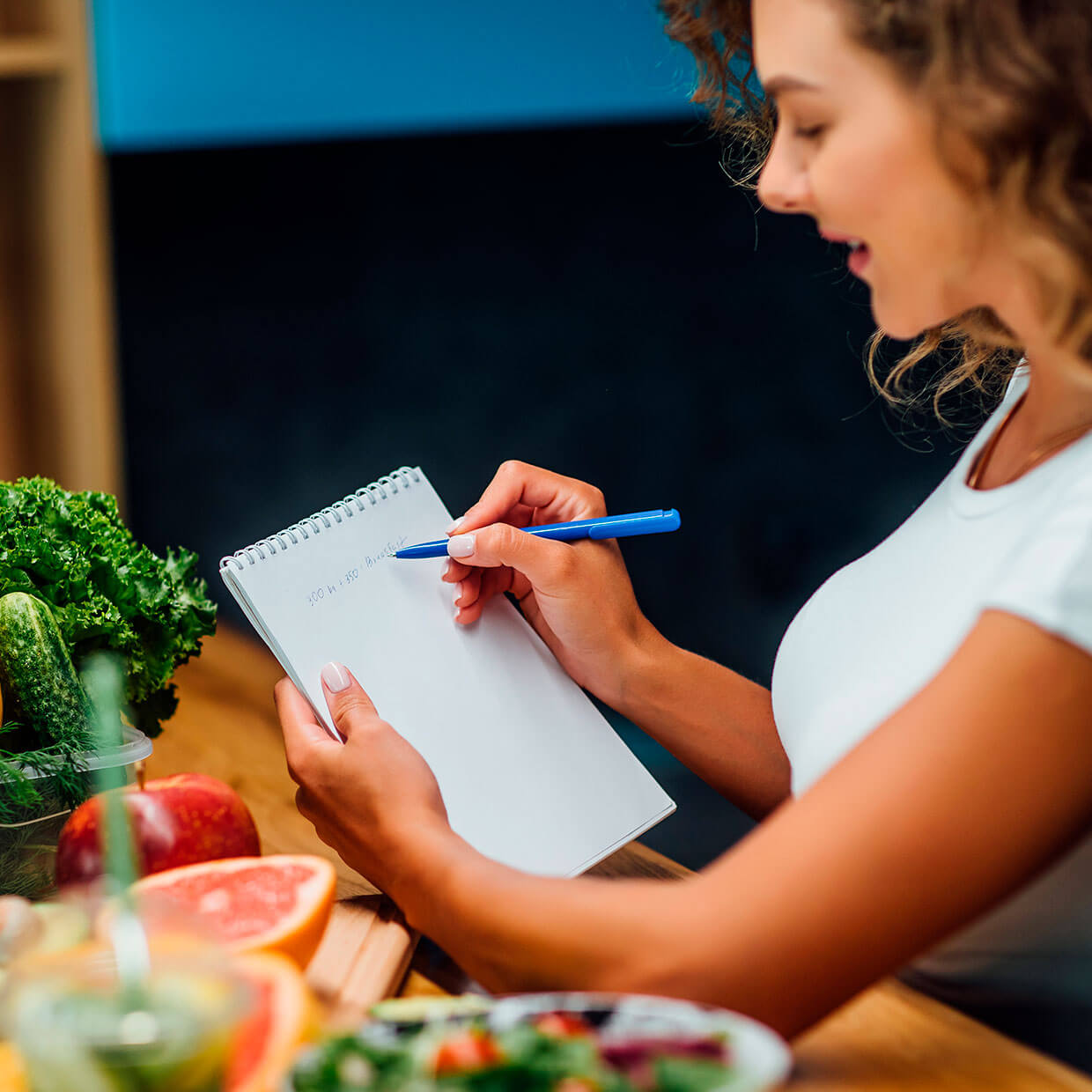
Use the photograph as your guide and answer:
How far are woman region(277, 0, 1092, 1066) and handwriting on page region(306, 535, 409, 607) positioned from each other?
61 mm

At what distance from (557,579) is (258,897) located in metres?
0.41

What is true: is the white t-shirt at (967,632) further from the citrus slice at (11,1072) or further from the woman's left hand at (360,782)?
the citrus slice at (11,1072)

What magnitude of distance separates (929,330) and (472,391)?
1.51 meters

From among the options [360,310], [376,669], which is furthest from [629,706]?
[360,310]

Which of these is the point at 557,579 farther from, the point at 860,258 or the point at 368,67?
the point at 368,67

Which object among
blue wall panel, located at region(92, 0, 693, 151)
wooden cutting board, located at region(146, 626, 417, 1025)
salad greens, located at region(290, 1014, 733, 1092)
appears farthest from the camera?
blue wall panel, located at region(92, 0, 693, 151)

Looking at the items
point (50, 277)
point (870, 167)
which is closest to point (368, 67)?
point (50, 277)

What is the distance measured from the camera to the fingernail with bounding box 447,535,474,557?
0.92 metres

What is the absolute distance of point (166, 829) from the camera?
0.71 m

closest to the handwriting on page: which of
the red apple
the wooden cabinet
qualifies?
the red apple

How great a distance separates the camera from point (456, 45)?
6.86 feet

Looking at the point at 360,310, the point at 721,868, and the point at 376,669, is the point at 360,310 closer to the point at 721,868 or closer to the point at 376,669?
the point at 376,669

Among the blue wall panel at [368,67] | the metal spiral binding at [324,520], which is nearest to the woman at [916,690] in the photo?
the metal spiral binding at [324,520]

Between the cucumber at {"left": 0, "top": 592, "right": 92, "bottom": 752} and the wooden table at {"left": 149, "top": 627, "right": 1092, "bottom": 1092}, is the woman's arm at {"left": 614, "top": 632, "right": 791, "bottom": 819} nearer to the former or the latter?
the wooden table at {"left": 149, "top": 627, "right": 1092, "bottom": 1092}
